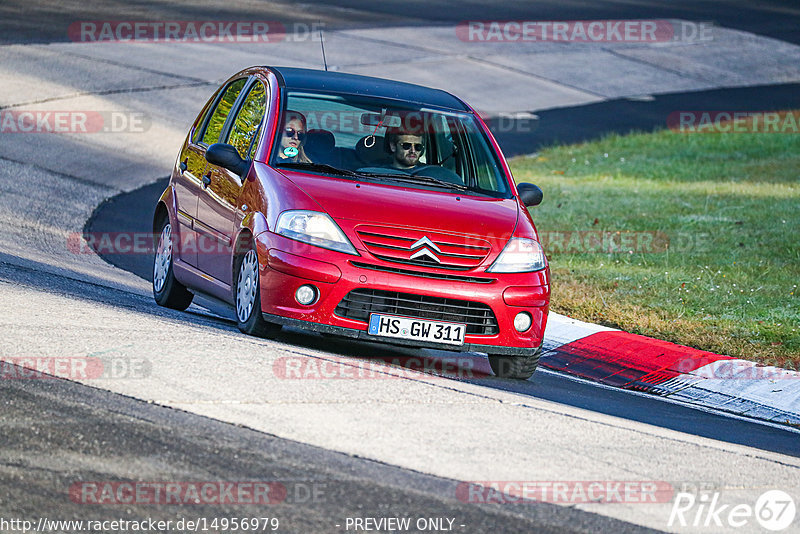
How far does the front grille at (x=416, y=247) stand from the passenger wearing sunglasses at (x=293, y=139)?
0.99m

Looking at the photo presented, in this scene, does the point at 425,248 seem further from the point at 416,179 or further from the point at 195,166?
the point at 195,166

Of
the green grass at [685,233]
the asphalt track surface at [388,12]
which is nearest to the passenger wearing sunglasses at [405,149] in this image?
the green grass at [685,233]

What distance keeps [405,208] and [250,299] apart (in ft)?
3.57

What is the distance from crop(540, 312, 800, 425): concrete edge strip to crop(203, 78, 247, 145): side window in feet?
9.49

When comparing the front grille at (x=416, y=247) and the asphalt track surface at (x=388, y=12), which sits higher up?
the front grille at (x=416, y=247)

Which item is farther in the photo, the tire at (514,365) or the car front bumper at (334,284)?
the tire at (514,365)

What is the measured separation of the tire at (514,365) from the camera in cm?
802

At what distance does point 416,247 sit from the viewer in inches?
292

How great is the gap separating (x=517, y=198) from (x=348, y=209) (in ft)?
4.78

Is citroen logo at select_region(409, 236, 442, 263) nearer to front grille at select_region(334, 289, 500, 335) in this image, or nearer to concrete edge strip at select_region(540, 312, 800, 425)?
front grille at select_region(334, 289, 500, 335)

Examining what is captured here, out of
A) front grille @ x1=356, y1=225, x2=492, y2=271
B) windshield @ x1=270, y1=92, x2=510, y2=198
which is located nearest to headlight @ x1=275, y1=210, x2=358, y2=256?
front grille @ x1=356, y1=225, x2=492, y2=271

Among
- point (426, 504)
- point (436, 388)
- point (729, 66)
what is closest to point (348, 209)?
point (436, 388)

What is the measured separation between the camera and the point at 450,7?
3569 centimetres

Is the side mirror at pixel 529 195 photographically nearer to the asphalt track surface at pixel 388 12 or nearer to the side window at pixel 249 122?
the side window at pixel 249 122
